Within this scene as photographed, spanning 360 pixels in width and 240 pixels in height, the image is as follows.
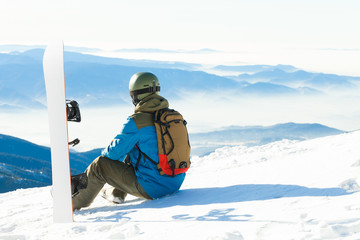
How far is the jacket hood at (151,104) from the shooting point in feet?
16.4

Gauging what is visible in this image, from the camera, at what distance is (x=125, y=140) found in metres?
4.79

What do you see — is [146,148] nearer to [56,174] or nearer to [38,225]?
[56,174]

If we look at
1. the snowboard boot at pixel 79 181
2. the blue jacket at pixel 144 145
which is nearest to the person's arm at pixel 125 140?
the blue jacket at pixel 144 145

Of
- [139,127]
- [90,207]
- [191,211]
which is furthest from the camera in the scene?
[90,207]

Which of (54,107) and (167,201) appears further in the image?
(167,201)

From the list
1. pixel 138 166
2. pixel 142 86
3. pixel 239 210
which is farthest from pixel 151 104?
pixel 239 210

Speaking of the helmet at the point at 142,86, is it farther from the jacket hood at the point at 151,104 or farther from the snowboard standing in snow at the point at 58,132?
the snowboard standing in snow at the point at 58,132

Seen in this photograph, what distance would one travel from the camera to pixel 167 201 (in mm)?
5129

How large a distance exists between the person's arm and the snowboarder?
0.06ft

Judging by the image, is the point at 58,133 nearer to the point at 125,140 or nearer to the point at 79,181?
the point at 125,140

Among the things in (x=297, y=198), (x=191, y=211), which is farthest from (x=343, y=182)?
(x=191, y=211)

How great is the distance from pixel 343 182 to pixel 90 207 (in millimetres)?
3204

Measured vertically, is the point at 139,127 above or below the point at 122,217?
above

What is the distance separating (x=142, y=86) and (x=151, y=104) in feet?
0.94
